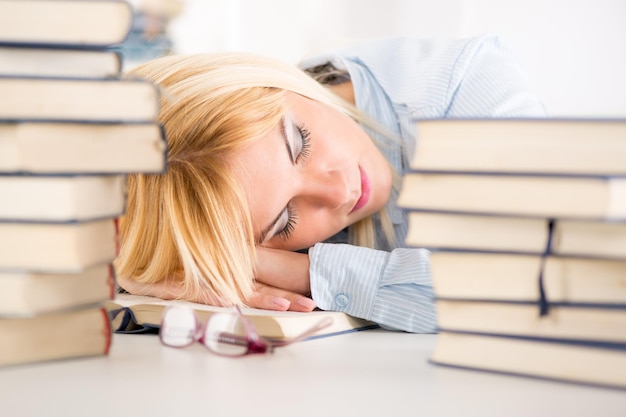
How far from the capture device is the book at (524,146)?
2.10 feet

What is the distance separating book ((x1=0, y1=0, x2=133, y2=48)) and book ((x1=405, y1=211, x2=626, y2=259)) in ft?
1.09

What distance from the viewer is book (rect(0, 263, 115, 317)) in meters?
→ 0.73

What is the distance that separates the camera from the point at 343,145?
144 cm

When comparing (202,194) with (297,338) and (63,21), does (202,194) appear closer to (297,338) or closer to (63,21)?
(297,338)

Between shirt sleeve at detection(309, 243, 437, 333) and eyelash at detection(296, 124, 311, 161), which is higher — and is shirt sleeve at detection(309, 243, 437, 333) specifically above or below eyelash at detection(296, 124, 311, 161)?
below

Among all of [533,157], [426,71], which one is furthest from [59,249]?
[426,71]

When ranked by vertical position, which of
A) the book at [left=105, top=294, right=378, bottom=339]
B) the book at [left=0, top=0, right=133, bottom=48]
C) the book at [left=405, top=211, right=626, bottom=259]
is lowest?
the book at [left=105, top=294, right=378, bottom=339]

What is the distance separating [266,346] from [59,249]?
28 cm

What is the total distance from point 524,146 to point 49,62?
45cm

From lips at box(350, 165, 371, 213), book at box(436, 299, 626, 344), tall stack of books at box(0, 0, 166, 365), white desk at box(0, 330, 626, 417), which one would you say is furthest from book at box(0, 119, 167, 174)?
lips at box(350, 165, 371, 213)

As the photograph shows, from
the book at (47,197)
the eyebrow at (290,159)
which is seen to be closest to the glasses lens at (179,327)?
the book at (47,197)

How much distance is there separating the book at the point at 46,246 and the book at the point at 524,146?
12.8 inches

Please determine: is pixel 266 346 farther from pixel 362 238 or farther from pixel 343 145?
pixel 362 238

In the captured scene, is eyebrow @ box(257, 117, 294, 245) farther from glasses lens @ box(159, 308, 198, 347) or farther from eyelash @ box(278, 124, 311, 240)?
glasses lens @ box(159, 308, 198, 347)
